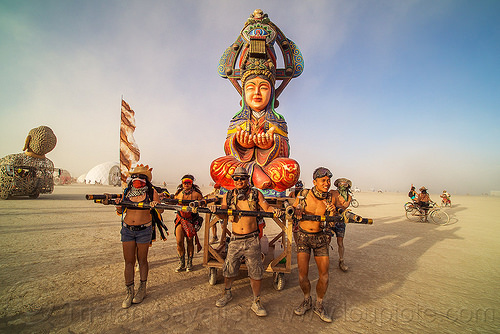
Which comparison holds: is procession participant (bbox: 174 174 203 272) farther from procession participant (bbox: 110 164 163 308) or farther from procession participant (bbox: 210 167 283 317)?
procession participant (bbox: 210 167 283 317)

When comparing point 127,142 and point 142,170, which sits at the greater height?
point 127,142

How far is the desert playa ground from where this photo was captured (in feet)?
9.83

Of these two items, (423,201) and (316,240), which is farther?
(423,201)

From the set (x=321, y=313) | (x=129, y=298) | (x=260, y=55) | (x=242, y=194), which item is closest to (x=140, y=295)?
(x=129, y=298)

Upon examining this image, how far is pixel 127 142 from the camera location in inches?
214

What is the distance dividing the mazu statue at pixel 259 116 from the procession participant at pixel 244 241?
1499mm

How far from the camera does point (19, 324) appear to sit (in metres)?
2.83

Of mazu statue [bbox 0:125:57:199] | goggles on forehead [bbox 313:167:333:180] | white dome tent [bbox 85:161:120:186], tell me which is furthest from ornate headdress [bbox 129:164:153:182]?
white dome tent [bbox 85:161:120:186]

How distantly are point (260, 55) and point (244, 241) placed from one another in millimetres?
5509

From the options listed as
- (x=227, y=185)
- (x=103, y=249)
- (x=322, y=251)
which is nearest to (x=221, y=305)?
(x=322, y=251)

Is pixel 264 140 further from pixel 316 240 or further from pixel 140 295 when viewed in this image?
pixel 140 295

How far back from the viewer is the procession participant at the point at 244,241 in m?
3.35

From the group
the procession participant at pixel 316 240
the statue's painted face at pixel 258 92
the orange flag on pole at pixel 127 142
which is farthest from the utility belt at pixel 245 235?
the statue's painted face at pixel 258 92

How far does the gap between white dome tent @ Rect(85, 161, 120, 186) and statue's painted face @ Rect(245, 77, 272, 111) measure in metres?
55.9
